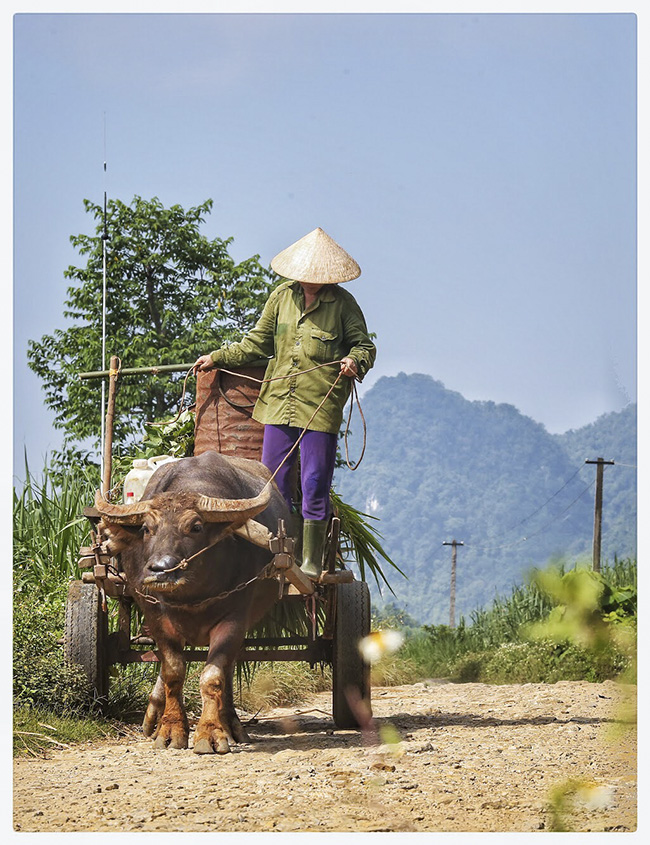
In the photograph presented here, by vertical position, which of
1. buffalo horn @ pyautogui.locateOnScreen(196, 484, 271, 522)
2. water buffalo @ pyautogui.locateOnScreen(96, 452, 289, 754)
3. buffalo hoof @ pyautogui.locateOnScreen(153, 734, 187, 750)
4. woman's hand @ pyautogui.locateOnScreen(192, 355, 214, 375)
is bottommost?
buffalo hoof @ pyautogui.locateOnScreen(153, 734, 187, 750)

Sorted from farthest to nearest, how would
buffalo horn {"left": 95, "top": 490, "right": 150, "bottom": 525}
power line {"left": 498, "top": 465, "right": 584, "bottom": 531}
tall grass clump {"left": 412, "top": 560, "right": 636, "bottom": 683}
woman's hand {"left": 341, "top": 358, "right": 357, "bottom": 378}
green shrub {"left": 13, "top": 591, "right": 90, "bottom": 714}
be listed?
1. power line {"left": 498, "top": 465, "right": 584, "bottom": 531}
2. tall grass clump {"left": 412, "top": 560, "right": 636, "bottom": 683}
3. green shrub {"left": 13, "top": 591, "right": 90, "bottom": 714}
4. woman's hand {"left": 341, "top": 358, "right": 357, "bottom": 378}
5. buffalo horn {"left": 95, "top": 490, "right": 150, "bottom": 525}

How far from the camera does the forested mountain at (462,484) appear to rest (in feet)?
324

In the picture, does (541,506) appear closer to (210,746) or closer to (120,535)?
(120,535)

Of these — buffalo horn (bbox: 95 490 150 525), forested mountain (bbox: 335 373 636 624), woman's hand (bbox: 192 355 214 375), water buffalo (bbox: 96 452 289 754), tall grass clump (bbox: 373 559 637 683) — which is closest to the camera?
water buffalo (bbox: 96 452 289 754)

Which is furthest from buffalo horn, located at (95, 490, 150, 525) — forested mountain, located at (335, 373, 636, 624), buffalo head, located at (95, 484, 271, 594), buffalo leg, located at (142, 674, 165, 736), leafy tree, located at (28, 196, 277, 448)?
forested mountain, located at (335, 373, 636, 624)

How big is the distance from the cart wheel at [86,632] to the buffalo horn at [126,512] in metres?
0.97

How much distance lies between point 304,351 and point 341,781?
8.59 ft

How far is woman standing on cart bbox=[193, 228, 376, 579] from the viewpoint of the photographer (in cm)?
614

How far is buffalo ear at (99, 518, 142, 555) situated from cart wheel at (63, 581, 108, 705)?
0.81 meters

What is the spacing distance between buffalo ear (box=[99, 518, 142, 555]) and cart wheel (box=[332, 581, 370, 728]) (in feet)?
4.31

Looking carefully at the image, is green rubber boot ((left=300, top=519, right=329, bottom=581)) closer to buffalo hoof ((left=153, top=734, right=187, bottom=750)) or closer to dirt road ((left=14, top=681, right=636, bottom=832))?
dirt road ((left=14, top=681, right=636, bottom=832))

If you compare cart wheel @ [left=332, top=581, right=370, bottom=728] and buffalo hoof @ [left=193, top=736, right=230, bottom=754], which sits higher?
cart wheel @ [left=332, top=581, right=370, bottom=728]

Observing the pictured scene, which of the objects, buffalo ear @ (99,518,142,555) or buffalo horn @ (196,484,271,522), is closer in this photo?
buffalo horn @ (196,484,271,522)

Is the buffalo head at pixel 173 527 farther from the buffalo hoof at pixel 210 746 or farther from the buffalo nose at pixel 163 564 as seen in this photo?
the buffalo hoof at pixel 210 746
